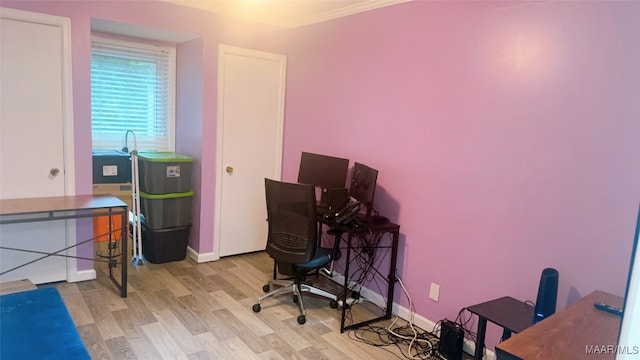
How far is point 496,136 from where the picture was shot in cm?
260

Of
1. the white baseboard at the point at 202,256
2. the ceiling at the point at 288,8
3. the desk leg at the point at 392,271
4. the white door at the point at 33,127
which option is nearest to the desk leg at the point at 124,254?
the white door at the point at 33,127

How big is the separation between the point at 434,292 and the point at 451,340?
0.43 m

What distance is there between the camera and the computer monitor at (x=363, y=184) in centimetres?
311

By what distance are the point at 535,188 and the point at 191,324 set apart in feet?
8.10

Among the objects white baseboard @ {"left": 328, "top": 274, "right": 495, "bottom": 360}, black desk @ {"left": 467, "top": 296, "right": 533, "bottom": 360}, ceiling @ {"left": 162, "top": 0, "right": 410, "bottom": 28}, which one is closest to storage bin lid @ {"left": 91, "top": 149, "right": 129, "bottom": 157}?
ceiling @ {"left": 162, "top": 0, "right": 410, "bottom": 28}

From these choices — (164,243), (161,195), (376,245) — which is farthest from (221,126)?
(376,245)

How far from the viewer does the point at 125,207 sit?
3205mm

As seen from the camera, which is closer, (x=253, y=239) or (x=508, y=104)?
(x=508, y=104)

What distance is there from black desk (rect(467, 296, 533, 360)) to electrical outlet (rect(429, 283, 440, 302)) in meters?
0.68

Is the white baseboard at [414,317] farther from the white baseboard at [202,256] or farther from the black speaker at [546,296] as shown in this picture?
→ the white baseboard at [202,256]

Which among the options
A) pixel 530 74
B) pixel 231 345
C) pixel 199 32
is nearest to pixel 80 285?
pixel 231 345

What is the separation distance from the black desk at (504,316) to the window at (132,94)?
369 cm

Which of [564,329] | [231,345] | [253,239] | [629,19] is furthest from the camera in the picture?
[253,239]

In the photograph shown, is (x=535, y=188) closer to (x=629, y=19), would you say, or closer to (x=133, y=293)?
(x=629, y=19)
